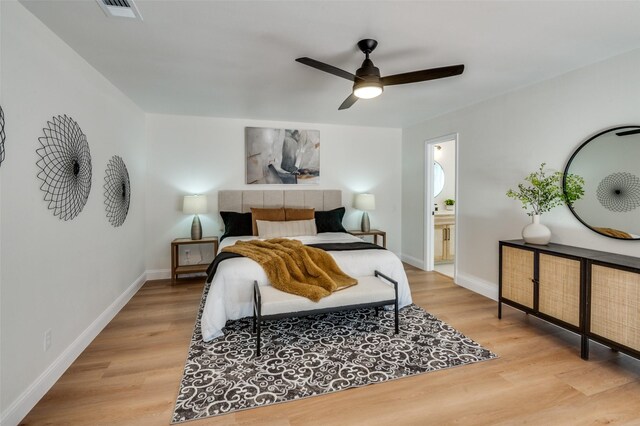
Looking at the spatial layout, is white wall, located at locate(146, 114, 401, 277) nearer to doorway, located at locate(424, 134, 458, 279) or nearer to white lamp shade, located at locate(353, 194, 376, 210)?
white lamp shade, located at locate(353, 194, 376, 210)

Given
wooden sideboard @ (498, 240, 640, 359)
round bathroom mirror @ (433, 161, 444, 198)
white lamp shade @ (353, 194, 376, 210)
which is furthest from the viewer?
round bathroom mirror @ (433, 161, 444, 198)

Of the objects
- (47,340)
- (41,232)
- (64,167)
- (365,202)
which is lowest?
(47,340)

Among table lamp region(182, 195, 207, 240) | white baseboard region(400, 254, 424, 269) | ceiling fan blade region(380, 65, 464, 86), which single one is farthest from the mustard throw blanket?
white baseboard region(400, 254, 424, 269)

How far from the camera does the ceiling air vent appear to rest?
6.21 feet

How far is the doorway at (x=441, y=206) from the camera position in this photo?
16.4ft

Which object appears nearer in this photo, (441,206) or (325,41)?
(325,41)

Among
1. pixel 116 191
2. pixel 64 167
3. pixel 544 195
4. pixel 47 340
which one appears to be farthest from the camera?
pixel 116 191

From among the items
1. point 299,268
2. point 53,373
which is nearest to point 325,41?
point 299,268

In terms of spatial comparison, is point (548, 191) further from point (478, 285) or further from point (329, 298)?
point (329, 298)

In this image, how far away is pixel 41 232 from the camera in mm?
2053

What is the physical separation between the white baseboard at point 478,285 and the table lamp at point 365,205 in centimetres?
160

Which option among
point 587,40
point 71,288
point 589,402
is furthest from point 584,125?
point 71,288

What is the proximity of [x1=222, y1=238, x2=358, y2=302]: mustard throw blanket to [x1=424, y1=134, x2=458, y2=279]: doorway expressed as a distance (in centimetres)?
226

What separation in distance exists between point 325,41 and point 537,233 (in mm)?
2565
